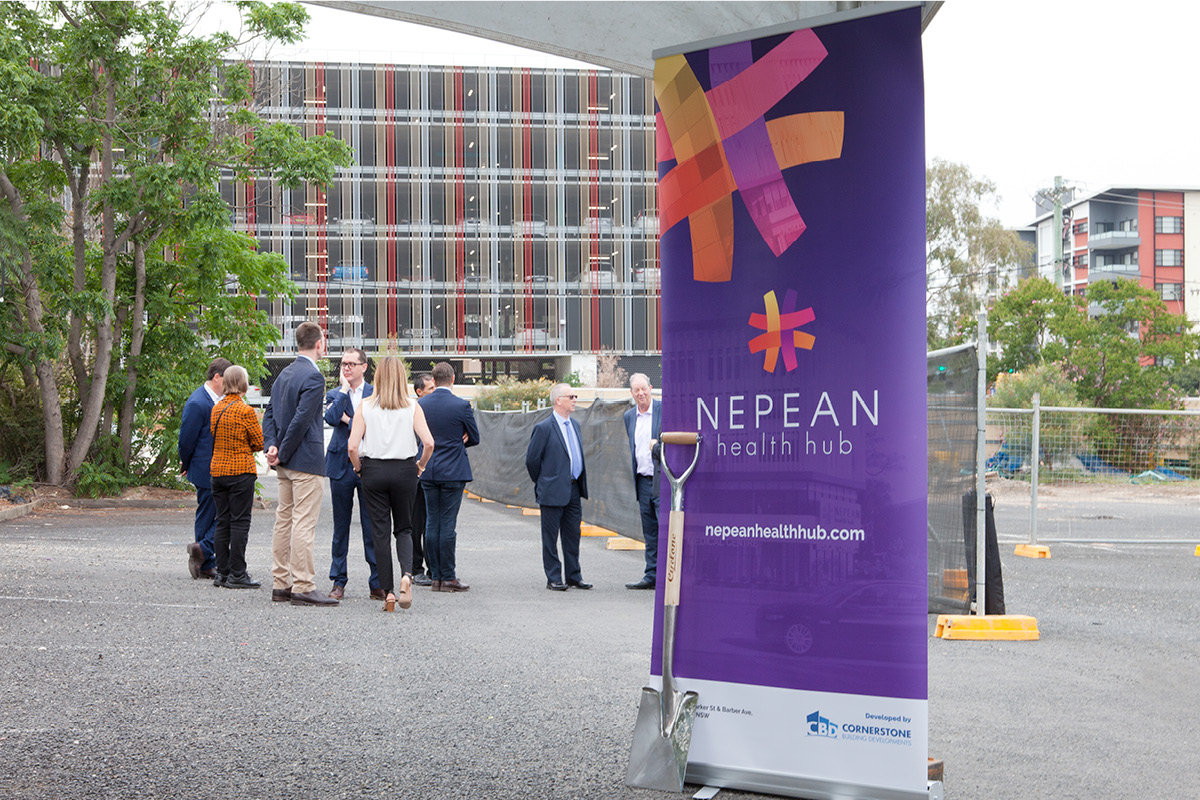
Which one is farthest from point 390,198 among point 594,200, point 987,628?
point 987,628

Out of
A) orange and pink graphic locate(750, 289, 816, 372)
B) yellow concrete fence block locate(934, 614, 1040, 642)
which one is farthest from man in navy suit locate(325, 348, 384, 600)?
orange and pink graphic locate(750, 289, 816, 372)

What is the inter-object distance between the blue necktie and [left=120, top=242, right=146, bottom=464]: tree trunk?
1359 centimetres

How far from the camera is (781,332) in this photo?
4.89 metres

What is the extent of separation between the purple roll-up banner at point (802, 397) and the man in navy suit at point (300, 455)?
17.3 feet

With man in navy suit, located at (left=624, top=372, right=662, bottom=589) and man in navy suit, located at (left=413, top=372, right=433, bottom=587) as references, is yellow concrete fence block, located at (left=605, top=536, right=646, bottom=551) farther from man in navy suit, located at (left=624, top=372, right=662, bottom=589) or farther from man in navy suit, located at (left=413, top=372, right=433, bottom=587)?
man in navy suit, located at (left=413, top=372, right=433, bottom=587)

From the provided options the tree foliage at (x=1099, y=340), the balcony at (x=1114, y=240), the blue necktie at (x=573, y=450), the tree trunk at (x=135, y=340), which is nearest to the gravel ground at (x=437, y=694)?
the blue necktie at (x=573, y=450)

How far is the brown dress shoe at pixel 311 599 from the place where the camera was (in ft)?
32.4

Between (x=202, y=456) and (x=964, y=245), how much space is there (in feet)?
164

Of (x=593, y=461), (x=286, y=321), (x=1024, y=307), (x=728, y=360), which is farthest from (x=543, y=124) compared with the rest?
(x=728, y=360)

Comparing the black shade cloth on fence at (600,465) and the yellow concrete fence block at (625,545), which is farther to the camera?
the black shade cloth on fence at (600,465)

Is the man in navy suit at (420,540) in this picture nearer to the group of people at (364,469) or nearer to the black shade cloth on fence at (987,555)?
the group of people at (364,469)

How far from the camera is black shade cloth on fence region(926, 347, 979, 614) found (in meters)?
9.52

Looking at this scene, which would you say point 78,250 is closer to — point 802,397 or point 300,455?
point 300,455

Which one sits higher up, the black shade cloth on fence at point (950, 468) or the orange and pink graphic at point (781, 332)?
the orange and pink graphic at point (781, 332)
